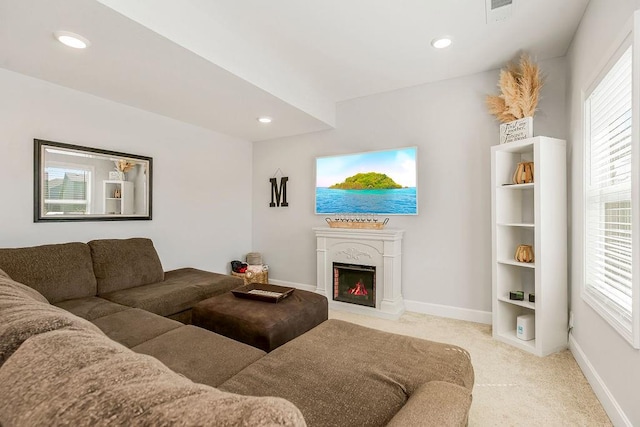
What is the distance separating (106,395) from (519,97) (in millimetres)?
3244

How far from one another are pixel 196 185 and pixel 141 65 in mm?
1821

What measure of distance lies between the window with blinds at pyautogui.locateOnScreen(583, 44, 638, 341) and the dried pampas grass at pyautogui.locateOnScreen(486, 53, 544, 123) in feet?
1.62

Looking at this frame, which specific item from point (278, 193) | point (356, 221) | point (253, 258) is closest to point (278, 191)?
point (278, 193)

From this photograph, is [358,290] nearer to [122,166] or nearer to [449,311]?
[449,311]

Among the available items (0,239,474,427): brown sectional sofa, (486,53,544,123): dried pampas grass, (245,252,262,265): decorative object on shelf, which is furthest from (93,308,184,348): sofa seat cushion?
(486,53,544,123): dried pampas grass

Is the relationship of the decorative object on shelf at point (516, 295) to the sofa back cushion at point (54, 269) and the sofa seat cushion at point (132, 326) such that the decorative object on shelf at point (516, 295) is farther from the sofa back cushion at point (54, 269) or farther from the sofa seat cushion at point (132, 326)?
the sofa back cushion at point (54, 269)

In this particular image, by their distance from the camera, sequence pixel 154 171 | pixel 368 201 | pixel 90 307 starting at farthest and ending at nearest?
pixel 368 201 < pixel 154 171 < pixel 90 307

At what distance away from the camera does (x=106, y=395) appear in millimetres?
440

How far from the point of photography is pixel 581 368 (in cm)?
215

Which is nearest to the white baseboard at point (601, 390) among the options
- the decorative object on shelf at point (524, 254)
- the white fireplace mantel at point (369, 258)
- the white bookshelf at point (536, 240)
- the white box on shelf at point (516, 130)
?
the white bookshelf at point (536, 240)

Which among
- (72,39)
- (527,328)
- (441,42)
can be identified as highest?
(441,42)

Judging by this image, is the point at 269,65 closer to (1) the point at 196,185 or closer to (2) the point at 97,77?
(2) the point at 97,77

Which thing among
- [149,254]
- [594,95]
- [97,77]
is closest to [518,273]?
[594,95]

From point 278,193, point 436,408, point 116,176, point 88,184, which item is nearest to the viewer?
point 436,408
